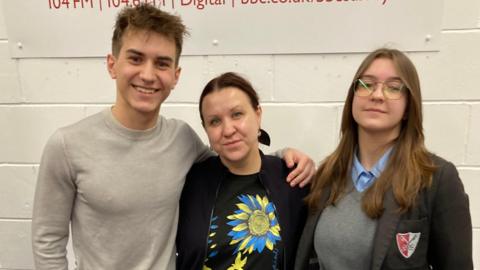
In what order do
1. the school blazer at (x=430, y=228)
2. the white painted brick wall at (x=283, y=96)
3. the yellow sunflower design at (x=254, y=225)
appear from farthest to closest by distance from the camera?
the white painted brick wall at (x=283, y=96), the yellow sunflower design at (x=254, y=225), the school blazer at (x=430, y=228)

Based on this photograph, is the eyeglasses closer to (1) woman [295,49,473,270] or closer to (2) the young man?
(1) woman [295,49,473,270]

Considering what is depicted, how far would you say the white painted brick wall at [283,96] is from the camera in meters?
1.30

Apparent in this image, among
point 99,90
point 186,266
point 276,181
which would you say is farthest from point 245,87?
point 99,90

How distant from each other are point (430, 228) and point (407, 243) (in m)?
0.07

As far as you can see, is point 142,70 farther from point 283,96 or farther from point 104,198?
point 283,96

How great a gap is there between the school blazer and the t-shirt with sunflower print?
0.91 ft

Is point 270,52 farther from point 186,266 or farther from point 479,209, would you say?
point 479,209

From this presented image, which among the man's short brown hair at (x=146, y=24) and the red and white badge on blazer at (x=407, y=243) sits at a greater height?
the man's short brown hair at (x=146, y=24)

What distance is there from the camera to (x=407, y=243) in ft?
2.94

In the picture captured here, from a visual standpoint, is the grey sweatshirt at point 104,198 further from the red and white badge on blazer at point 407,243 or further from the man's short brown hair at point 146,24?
the red and white badge on blazer at point 407,243

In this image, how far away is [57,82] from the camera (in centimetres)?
146

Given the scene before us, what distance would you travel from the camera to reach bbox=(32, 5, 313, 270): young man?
911 mm

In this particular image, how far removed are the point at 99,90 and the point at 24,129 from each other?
0.39 m

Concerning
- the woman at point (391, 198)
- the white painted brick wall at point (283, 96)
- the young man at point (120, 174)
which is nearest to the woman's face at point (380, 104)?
the woman at point (391, 198)
